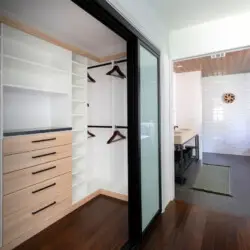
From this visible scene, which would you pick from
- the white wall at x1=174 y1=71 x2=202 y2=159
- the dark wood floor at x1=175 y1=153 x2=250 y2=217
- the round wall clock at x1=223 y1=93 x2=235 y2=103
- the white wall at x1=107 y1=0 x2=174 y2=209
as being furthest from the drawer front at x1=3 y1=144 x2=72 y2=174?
the round wall clock at x1=223 y1=93 x2=235 y2=103

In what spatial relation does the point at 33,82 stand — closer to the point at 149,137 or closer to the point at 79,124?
the point at 79,124

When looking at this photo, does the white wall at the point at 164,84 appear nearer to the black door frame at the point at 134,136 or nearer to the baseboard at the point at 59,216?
the black door frame at the point at 134,136

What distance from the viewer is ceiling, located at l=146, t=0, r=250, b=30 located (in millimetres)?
1905

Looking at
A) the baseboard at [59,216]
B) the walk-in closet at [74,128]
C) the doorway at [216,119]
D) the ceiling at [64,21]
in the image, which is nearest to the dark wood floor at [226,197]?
the doorway at [216,119]

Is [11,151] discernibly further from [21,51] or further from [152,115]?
[152,115]

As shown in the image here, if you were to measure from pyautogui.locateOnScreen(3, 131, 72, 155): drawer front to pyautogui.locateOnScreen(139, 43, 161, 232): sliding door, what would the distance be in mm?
989

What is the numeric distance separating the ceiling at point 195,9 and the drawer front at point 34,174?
205cm

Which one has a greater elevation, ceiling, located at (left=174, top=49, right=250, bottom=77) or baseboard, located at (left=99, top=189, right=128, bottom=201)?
ceiling, located at (left=174, top=49, right=250, bottom=77)

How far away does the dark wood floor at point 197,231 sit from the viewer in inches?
70.4

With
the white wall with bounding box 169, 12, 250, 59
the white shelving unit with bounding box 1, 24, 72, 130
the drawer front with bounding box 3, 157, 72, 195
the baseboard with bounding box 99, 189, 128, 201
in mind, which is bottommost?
the baseboard with bounding box 99, 189, 128, 201

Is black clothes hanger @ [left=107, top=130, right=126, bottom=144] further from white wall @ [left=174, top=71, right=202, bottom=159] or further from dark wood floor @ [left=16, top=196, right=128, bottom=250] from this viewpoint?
white wall @ [left=174, top=71, right=202, bottom=159]

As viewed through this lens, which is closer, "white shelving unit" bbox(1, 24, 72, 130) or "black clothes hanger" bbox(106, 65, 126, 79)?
"white shelving unit" bbox(1, 24, 72, 130)

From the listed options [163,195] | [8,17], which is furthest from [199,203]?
[8,17]

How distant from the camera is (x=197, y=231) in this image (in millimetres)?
2004
